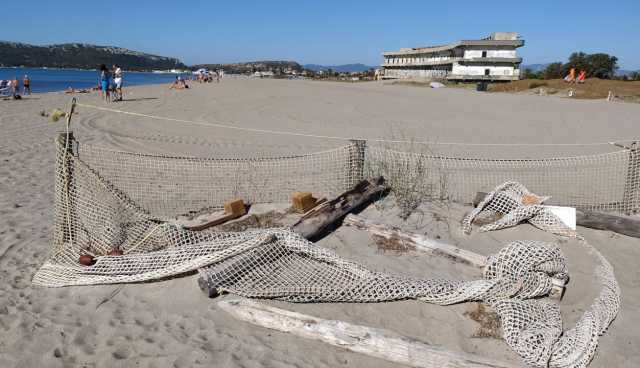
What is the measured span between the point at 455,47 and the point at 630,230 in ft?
168

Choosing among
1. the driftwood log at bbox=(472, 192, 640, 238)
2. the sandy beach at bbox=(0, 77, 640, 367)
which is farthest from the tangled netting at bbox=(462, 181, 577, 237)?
the driftwood log at bbox=(472, 192, 640, 238)

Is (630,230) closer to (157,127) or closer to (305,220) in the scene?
(305,220)

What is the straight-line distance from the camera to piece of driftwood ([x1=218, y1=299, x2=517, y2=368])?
3.11 metres

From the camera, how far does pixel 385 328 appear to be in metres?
3.71

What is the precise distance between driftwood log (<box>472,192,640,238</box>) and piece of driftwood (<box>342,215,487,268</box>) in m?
2.01

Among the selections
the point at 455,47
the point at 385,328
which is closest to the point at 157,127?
the point at 385,328

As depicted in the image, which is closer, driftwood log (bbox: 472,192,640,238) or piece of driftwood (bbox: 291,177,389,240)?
piece of driftwood (bbox: 291,177,389,240)

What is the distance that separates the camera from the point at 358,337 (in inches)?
133

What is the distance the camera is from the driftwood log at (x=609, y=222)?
5.62m

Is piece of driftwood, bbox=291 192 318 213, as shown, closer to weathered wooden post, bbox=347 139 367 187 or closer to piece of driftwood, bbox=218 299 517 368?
weathered wooden post, bbox=347 139 367 187

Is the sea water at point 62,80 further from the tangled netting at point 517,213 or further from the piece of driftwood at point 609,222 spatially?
the piece of driftwood at point 609,222

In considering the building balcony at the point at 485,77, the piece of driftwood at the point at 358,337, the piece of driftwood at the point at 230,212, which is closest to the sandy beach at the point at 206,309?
A: the piece of driftwood at the point at 358,337

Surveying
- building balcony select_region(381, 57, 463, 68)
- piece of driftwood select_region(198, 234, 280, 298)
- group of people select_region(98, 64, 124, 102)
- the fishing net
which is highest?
building balcony select_region(381, 57, 463, 68)

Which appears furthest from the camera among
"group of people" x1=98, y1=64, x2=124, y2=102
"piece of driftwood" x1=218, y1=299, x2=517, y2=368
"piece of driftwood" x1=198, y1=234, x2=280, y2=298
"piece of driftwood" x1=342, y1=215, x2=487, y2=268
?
"group of people" x1=98, y1=64, x2=124, y2=102
